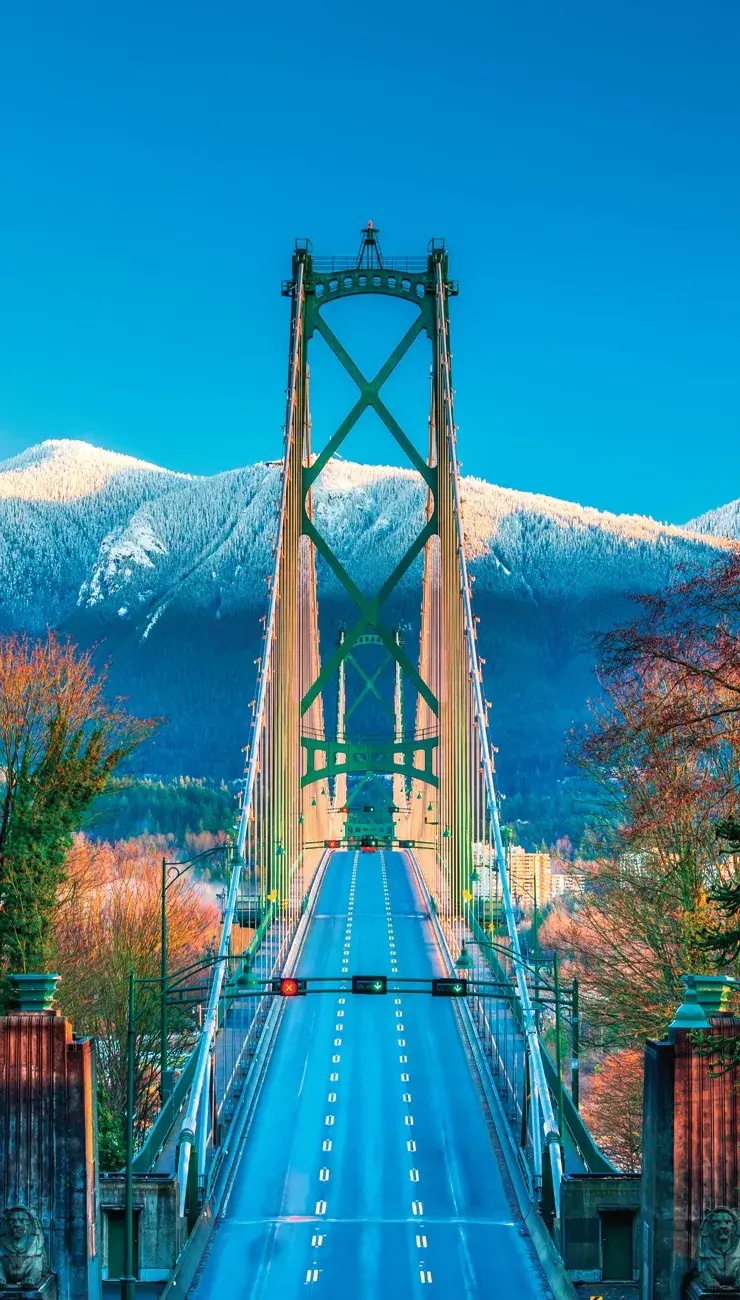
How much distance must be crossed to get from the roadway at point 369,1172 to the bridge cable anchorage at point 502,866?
1.81m

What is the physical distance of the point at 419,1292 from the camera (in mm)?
38156

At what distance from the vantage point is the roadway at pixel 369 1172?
39.3 metres

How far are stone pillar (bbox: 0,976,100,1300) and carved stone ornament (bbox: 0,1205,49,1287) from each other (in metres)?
0.37

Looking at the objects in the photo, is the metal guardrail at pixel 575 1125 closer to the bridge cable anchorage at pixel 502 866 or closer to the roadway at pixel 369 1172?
the bridge cable anchorage at pixel 502 866

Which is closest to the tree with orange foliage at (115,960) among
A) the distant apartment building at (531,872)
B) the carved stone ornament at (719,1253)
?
the carved stone ornament at (719,1253)

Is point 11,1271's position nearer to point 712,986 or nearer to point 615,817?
point 712,986

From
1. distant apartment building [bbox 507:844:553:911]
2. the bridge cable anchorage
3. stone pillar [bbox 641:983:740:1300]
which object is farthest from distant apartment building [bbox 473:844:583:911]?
stone pillar [bbox 641:983:740:1300]

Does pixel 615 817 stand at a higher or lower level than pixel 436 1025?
higher

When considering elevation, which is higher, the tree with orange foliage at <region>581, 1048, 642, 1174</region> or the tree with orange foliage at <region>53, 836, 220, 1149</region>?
→ the tree with orange foliage at <region>53, 836, 220, 1149</region>

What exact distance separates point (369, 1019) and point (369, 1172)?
22253 millimetres

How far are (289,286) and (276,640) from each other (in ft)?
61.4

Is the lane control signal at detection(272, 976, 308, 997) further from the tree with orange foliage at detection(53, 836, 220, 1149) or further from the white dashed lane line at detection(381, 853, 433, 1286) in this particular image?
the tree with orange foliage at detection(53, 836, 220, 1149)

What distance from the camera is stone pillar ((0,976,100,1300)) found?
30.3m

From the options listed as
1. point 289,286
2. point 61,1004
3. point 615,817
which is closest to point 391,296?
point 289,286
